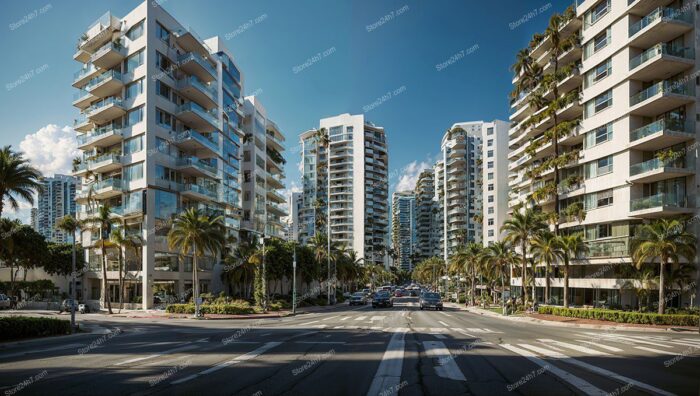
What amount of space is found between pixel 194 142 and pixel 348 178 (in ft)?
278

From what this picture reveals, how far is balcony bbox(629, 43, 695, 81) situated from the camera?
35.4m

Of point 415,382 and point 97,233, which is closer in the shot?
point 415,382

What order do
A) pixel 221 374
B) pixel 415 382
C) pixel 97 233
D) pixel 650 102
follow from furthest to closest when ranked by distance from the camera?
1. pixel 97 233
2. pixel 650 102
3. pixel 221 374
4. pixel 415 382

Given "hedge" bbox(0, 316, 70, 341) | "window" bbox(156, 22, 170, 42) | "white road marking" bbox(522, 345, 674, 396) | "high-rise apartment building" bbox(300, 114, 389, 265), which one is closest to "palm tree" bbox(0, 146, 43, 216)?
"hedge" bbox(0, 316, 70, 341)

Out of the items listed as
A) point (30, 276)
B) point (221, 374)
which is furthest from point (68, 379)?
point (30, 276)

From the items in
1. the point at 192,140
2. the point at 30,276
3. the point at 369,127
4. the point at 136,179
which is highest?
the point at 369,127

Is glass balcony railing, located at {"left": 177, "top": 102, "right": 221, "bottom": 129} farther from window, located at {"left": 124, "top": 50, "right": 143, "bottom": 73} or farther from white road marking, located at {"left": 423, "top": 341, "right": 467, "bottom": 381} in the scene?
white road marking, located at {"left": 423, "top": 341, "right": 467, "bottom": 381}

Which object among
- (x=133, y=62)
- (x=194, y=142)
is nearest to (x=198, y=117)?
(x=194, y=142)

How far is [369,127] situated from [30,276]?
100254mm

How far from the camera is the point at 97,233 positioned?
172 feet

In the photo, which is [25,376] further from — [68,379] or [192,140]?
[192,140]

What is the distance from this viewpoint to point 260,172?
7762 centimetres

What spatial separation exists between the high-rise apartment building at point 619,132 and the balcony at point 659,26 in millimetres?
79

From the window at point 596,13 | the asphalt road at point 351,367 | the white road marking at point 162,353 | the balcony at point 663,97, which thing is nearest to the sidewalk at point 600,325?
the asphalt road at point 351,367
